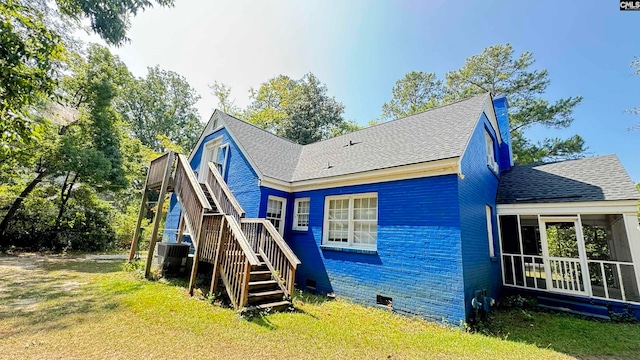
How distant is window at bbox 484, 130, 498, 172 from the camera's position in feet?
29.9

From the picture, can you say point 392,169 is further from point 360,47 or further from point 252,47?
point 252,47

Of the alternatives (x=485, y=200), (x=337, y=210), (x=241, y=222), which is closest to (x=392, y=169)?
(x=337, y=210)

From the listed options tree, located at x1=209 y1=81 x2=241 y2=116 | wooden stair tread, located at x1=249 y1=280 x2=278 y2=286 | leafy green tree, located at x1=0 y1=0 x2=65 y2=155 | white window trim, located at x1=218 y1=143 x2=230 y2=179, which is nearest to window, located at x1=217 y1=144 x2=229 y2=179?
white window trim, located at x1=218 y1=143 x2=230 y2=179

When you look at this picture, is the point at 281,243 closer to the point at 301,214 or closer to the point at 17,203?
the point at 301,214

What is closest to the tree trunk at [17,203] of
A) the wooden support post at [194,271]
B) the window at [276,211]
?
the wooden support post at [194,271]

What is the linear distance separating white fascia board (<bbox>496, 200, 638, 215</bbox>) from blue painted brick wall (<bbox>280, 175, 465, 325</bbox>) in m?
4.00

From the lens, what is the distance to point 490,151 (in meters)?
9.66

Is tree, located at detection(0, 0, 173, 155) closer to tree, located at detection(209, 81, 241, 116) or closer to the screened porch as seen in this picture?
the screened porch

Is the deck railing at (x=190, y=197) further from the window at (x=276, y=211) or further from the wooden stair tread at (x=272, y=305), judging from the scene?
the wooden stair tread at (x=272, y=305)

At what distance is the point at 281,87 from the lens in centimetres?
2855

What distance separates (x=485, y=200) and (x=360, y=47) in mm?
8318

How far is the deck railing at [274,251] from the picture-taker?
5930 mm

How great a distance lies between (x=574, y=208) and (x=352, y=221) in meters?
6.23

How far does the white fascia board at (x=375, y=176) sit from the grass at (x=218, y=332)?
134 inches
